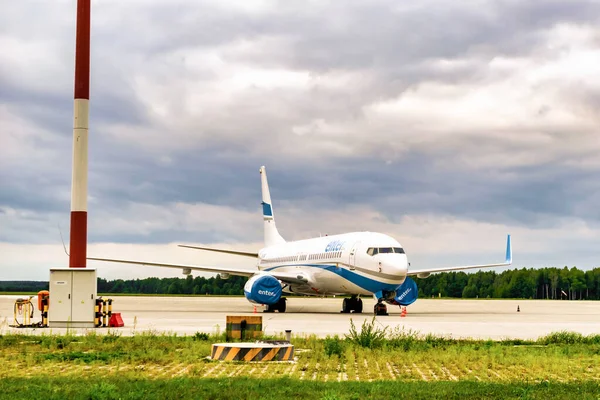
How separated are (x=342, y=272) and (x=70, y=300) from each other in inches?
629

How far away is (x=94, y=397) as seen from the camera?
11.1 meters

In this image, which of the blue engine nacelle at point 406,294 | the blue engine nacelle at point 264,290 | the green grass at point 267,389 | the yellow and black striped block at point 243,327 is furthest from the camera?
the blue engine nacelle at point 264,290

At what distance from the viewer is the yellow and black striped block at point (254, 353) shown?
1647 centimetres

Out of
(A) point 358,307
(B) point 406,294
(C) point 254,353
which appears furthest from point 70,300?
(A) point 358,307

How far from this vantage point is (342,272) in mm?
41500

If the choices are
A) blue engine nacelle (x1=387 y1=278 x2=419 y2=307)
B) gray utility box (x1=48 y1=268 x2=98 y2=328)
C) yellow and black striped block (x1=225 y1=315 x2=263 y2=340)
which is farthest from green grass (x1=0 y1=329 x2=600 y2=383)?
blue engine nacelle (x1=387 y1=278 x2=419 y2=307)

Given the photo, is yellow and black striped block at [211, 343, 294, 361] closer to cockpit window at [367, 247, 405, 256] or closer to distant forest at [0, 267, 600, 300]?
cockpit window at [367, 247, 405, 256]

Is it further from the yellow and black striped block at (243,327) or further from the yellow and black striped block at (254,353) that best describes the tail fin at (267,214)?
the yellow and black striped block at (254,353)

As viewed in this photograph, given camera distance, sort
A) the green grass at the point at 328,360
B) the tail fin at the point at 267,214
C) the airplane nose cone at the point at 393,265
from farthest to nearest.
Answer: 1. the tail fin at the point at 267,214
2. the airplane nose cone at the point at 393,265
3. the green grass at the point at 328,360

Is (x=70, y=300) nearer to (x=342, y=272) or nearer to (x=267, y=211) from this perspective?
(x=342, y=272)

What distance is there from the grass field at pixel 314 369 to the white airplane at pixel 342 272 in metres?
16.8

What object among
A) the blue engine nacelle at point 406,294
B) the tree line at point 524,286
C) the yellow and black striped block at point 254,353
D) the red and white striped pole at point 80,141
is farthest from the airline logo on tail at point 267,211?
the tree line at point 524,286

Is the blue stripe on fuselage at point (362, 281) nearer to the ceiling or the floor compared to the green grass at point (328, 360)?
nearer to the ceiling

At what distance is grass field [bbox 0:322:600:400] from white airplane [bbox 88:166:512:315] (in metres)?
16.8
